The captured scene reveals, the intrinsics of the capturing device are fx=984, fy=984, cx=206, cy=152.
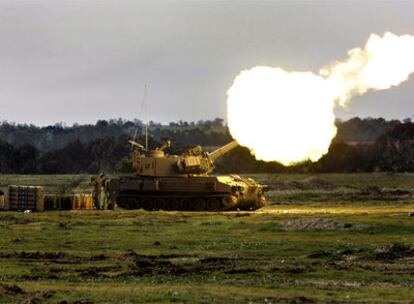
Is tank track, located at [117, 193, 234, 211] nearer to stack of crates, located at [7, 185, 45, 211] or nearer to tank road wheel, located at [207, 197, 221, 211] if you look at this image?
tank road wheel, located at [207, 197, 221, 211]

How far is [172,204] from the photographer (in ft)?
217

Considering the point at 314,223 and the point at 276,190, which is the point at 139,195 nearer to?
the point at 314,223

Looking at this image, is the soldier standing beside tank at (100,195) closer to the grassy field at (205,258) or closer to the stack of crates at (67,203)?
the stack of crates at (67,203)

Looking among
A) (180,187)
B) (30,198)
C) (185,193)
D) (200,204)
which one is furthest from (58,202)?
(200,204)

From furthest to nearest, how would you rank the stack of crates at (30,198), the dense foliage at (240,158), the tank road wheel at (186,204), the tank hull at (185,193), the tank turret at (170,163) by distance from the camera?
the dense foliage at (240,158) → the tank turret at (170,163) → the stack of crates at (30,198) → the tank road wheel at (186,204) → the tank hull at (185,193)

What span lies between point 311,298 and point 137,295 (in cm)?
452

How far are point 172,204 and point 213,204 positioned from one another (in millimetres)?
2928

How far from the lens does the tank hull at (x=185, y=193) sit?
213 feet

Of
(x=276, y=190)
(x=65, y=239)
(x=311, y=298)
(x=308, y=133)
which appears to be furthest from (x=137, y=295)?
(x=276, y=190)

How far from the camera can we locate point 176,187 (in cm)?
6619

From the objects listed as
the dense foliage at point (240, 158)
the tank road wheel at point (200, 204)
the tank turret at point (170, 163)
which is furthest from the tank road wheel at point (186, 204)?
the dense foliage at point (240, 158)

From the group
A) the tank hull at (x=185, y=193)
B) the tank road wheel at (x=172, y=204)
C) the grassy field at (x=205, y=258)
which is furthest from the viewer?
the tank road wheel at (x=172, y=204)

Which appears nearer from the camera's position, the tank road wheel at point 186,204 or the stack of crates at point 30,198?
the tank road wheel at point 186,204

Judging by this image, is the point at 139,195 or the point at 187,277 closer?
the point at 187,277
